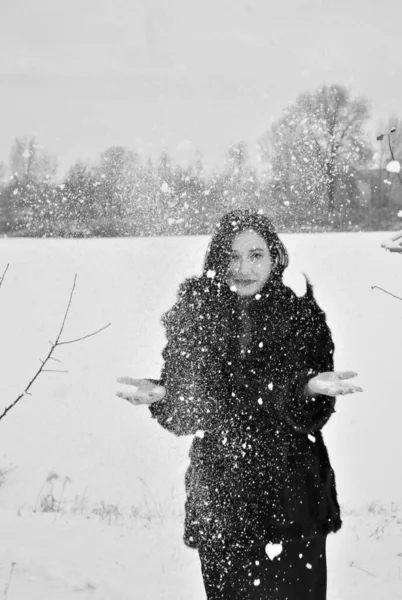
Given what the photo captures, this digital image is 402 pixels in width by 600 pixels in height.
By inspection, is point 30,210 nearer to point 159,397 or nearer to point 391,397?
point 391,397

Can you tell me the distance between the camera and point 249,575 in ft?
6.57

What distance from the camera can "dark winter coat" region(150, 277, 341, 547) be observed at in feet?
6.46

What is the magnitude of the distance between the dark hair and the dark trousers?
0.96m

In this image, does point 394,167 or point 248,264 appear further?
point 248,264

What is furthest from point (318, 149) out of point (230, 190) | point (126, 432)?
point (126, 432)

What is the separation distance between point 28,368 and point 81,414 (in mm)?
2270

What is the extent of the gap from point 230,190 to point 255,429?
556 inches

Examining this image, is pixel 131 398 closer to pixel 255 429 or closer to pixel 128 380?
pixel 128 380

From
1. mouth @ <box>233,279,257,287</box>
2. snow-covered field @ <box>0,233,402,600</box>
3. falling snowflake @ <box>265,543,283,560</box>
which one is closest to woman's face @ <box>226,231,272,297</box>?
mouth @ <box>233,279,257,287</box>

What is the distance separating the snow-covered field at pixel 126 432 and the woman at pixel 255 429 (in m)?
1.81

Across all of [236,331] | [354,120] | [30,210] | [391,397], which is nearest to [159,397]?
[236,331]

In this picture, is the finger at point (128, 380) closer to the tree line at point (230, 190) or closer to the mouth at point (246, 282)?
the mouth at point (246, 282)

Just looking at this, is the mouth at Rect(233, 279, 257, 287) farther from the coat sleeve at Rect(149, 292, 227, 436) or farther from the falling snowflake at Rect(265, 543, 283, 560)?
the falling snowflake at Rect(265, 543, 283, 560)

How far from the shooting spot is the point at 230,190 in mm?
15719
